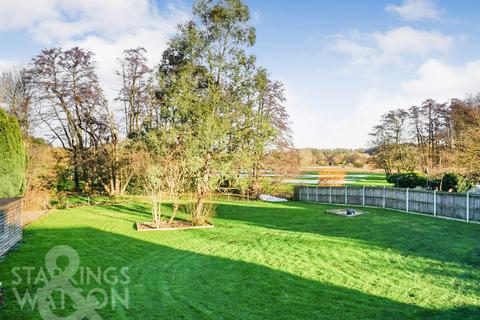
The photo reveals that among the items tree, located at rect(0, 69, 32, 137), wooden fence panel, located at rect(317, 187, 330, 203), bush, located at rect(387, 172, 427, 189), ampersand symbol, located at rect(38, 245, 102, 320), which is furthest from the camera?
tree, located at rect(0, 69, 32, 137)

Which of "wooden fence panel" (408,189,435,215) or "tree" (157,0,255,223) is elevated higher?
"tree" (157,0,255,223)

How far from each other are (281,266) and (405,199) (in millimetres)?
11719

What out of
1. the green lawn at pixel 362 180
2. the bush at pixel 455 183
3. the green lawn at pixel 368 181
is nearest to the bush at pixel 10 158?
the bush at pixel 455 183

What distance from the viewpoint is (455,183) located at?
18.8m

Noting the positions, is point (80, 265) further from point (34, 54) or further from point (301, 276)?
point (34, 54)

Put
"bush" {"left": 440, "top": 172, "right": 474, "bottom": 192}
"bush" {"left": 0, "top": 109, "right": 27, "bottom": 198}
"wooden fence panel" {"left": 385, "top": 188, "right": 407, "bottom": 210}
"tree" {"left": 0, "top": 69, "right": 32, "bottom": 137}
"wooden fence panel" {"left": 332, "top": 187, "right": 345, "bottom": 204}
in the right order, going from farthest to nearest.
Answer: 1. "tree" {"left": 0, "top": 69, "right": 32, "bottom": 137}
2. "wooden fence panel" {"left": 332, "top": 187, "right": 345, "bottom": 204}
3. "bush" {"left": 440, "top": 172, "right": 474, "bottom": 192}
4. "wooden fence panel" {"left": 385, "top": 188, "right": 407, "bottom": 210}
5. "bush" {"left": 0, "top": 109, "right": 27, "bottom": 198}

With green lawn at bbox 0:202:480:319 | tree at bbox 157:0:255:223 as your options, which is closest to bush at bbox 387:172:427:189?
green lawn at bbox 0:202:480:319

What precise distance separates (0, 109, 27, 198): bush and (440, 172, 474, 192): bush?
1990 cm

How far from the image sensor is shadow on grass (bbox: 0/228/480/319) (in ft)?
16.1

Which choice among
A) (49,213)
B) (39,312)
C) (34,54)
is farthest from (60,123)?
(39,312)

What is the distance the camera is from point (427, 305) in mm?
5238

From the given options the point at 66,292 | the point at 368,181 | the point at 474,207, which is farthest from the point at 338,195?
the point at 368,181

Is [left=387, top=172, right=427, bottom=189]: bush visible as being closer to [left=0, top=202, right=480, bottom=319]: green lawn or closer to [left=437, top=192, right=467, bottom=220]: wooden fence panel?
[left=437, top=192, right=467, bottom=220]: wooden fence panel

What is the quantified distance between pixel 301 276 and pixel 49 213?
519 inches
